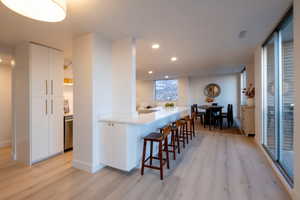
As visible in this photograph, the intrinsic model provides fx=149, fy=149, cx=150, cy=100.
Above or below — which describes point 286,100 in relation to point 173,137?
above

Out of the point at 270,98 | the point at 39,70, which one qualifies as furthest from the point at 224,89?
the point at 39,70

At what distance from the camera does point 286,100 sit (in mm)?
2260

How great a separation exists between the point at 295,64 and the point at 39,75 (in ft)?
13.0

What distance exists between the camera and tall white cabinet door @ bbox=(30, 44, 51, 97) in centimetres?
279

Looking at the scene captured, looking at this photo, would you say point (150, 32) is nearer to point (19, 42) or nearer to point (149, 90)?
point (19, 42)

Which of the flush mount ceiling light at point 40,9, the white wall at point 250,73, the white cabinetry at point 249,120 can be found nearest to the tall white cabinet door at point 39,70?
the flush mount ceiling light at point 40,9

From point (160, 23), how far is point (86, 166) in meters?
2.60

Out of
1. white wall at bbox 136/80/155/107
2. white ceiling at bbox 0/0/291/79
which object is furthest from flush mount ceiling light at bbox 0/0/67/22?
white wall at bbox 136/80/155/107

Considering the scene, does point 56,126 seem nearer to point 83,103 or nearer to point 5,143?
point 83,103

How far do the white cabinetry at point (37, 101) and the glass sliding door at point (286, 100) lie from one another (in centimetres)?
411

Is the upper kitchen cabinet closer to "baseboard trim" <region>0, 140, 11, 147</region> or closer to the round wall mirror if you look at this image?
"baseboard trim" <region>0, 140, 11, 147</region>

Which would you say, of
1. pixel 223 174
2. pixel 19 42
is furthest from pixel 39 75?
pixel 223 174

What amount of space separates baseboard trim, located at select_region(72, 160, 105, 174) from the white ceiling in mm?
2206

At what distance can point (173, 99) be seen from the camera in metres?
Answer: 8.79
